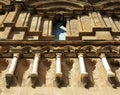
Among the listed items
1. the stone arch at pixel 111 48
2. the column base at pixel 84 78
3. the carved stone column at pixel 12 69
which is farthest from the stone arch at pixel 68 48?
the column base at pixel 84 78

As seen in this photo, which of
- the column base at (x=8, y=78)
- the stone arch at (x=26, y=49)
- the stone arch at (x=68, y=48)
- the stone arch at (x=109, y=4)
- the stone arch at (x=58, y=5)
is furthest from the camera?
the stone arch at (x=109, y=4)

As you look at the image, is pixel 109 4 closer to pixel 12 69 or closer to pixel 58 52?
pixel 58 52

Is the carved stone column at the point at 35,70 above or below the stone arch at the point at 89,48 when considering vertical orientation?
above

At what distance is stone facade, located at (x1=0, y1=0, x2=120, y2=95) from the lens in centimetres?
733

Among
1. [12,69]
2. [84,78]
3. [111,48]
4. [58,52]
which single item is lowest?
[111,48]

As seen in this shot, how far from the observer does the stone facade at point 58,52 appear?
7.33 metres

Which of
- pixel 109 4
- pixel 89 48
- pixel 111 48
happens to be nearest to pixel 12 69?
A: pixel 89 48

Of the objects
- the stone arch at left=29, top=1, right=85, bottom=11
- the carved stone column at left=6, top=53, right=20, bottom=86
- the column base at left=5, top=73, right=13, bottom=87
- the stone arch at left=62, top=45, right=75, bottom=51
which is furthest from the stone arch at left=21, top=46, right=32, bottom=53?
the stone arch at left=29, top=1, right=85, bottom=11

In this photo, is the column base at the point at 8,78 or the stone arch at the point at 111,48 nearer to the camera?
the column base at the point at 8,78

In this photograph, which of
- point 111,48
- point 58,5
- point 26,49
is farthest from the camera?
point 58,5

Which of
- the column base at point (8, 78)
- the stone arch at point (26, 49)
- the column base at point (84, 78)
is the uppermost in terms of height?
the column base at point (8, 78)

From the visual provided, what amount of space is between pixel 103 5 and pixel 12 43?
8.01 metres

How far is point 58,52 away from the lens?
9148 millimetres

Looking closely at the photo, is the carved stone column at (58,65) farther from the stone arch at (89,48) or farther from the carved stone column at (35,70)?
the stone arch at (89,48)
